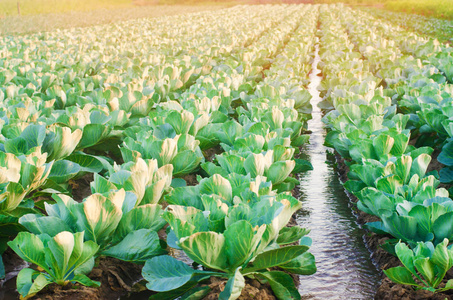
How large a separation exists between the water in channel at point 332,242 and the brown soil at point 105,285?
0.96 metres

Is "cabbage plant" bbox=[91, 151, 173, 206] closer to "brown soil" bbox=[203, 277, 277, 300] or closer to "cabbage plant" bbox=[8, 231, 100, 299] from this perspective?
"cabbage plant" bbox=[8, 231, 100, 299]

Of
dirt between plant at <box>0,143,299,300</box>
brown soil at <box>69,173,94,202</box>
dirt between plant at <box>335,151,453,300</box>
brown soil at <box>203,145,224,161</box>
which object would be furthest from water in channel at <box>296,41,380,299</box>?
brown soil at <box>69,173,94,202</box>

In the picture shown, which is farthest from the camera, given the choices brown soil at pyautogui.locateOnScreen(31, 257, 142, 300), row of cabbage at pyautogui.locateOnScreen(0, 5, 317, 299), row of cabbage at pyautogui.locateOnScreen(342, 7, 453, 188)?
row of cabbage at pyautogui.locateOnScreen(342, 7, 453, 188)

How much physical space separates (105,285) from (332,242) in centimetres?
152

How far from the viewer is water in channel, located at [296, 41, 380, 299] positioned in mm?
2562

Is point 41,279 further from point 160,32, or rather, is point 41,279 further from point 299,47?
point 160,32

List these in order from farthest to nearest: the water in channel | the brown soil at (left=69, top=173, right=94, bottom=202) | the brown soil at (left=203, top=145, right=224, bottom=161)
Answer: the brown soil at (left=203, top=145, right=224, bottom=161) → the brown soil at (left=69, top=173, right=94, bottom=202) → the water in channel

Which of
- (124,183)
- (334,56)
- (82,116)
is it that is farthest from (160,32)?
(124,183)

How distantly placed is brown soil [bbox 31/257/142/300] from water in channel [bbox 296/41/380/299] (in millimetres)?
958

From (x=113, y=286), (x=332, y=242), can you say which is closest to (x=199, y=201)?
(x=113, y=286)

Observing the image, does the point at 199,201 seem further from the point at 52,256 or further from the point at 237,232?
the point at 52,256

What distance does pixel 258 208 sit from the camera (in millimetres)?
2111

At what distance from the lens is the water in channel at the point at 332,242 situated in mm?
2562

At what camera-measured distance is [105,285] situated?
7.87 feet
